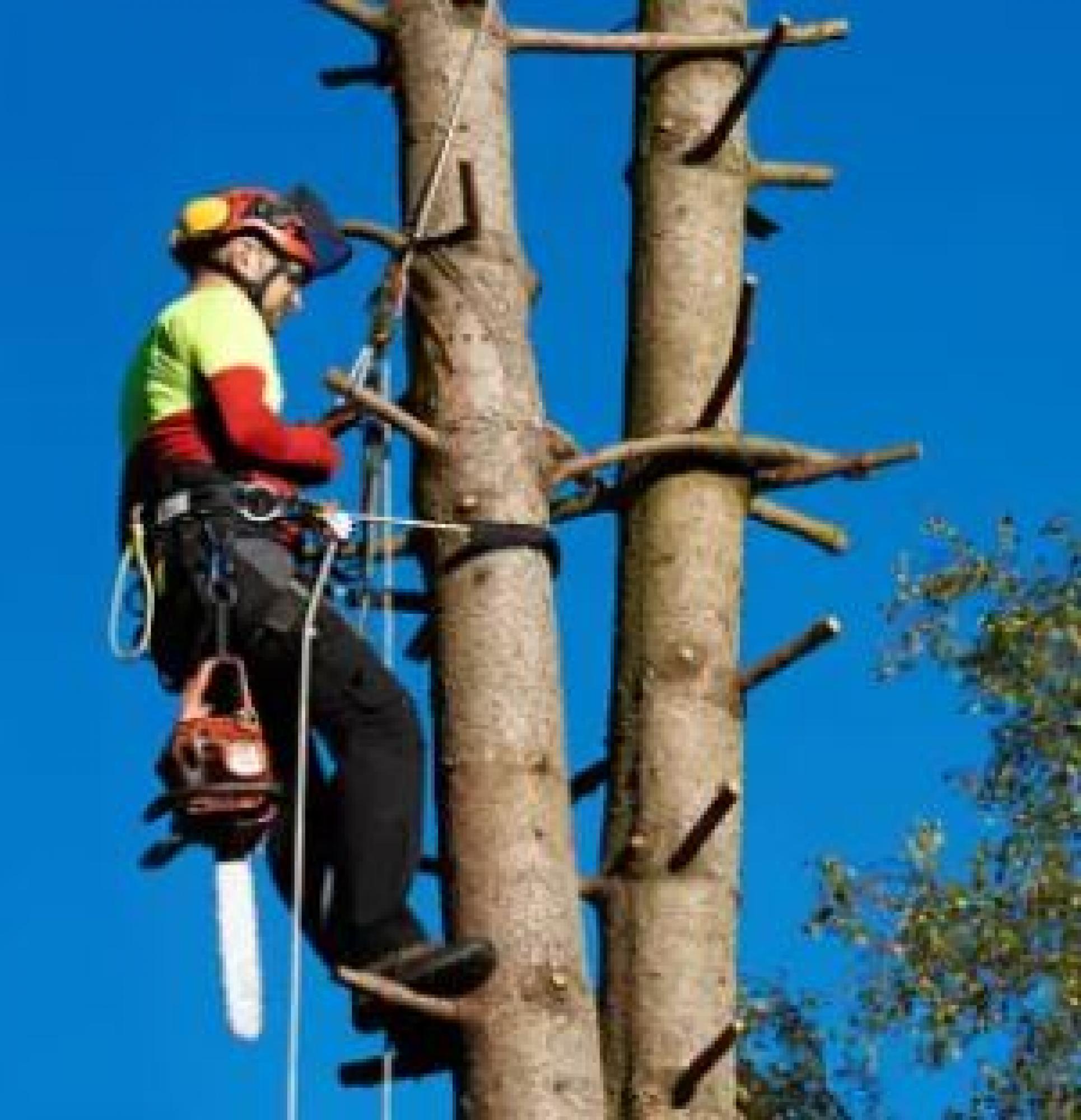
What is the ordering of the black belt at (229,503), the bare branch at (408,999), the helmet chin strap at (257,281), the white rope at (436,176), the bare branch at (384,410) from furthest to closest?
the helmet chin strap at (257,281), the white rope at (436,176), the black belt at (229,503), the bare branch at (384,410), the bare branch at (408,999)

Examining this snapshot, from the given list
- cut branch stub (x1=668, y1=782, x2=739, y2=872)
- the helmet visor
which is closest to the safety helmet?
the helmet visor

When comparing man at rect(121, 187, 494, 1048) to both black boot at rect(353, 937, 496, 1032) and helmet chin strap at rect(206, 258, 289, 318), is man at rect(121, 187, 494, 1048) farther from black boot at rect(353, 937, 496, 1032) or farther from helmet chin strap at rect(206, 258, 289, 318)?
black boot at rect(353, 937, 496, 1032)

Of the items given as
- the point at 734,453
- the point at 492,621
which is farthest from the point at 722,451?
the point at 492,621

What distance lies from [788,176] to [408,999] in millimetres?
2064

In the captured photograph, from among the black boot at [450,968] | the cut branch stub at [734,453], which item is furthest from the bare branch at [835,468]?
the black boot at [450,968]

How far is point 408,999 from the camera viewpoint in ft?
17.8

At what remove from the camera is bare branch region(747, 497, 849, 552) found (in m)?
6.45

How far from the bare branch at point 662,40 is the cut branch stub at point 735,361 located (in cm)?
52

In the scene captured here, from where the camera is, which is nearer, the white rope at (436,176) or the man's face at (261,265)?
the white rope at (436,176)

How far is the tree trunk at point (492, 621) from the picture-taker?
215 inches

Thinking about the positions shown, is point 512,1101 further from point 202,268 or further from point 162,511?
point 202,268

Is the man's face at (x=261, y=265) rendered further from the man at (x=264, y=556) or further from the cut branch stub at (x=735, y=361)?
the cut branch stub at (x=735, y=361)

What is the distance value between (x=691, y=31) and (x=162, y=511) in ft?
4.73

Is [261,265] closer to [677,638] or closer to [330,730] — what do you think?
[330,730]
